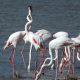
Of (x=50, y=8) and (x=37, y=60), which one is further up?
(x=50, y=8)

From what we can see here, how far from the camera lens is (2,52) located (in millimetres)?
17547

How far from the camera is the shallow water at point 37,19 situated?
16.2 meters

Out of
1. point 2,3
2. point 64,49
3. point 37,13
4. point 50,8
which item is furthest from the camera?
point 2,3

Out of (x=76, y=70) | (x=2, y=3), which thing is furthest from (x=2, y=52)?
(x=2, y=3)

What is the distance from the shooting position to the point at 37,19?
2697cm

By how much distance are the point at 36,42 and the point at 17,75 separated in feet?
2.96

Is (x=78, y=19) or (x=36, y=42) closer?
(x=36, y=42)

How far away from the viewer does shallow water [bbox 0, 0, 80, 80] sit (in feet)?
53.0

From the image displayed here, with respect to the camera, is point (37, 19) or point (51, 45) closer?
point (51, 45)

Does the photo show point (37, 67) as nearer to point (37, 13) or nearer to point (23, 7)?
point (37, 13)

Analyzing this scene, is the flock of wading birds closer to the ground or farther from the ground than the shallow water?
closer to the ground

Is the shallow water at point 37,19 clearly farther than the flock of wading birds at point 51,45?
Yes

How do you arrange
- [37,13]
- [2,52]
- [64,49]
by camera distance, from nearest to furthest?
[64,49] → [2,52] → [37,13]

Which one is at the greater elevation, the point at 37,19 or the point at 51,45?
the point at 37,19
